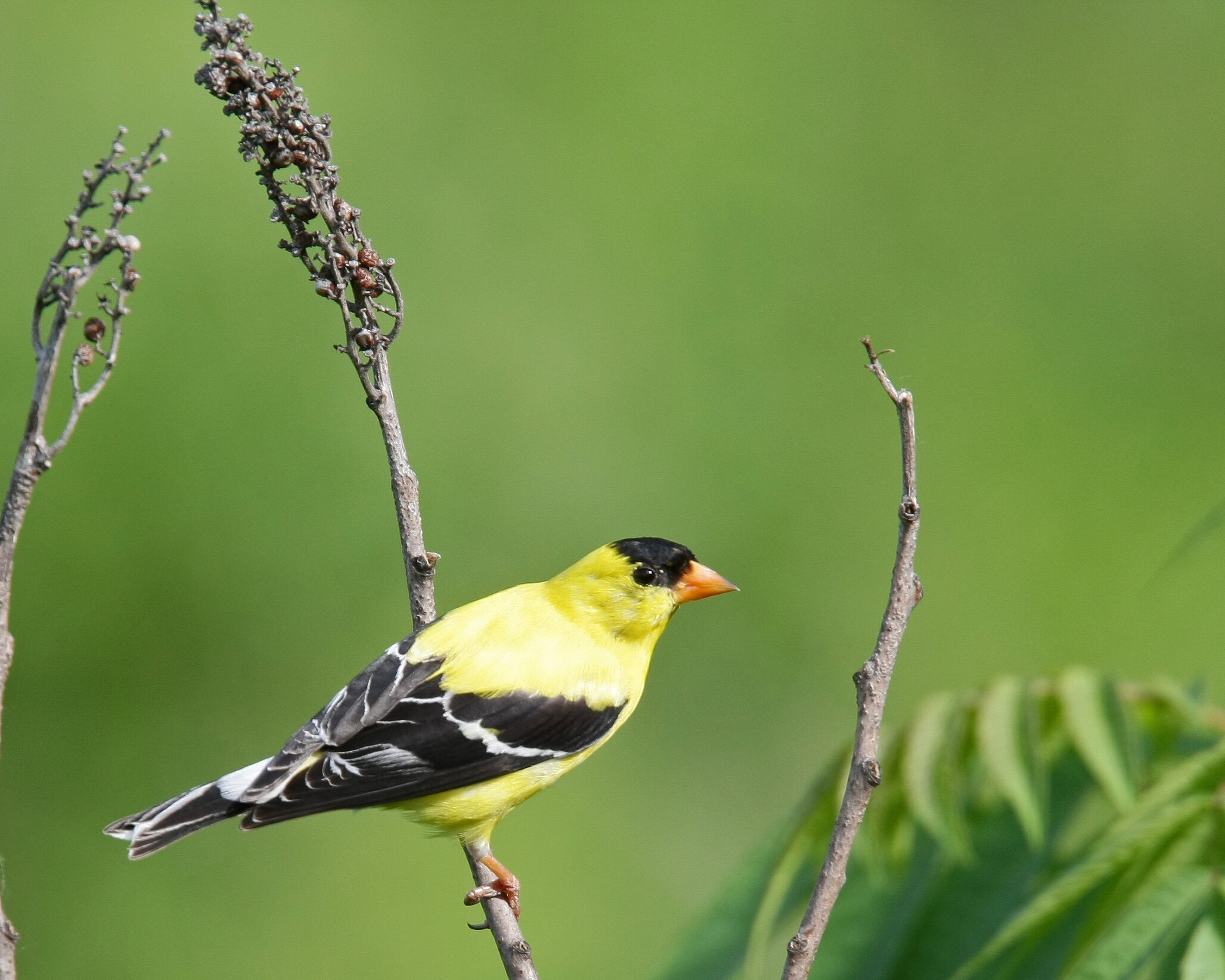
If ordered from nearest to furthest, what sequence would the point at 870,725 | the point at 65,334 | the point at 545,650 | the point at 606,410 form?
the point at 65,334 < the point at 870,725 < the point at 545,650 < the point at 606,410

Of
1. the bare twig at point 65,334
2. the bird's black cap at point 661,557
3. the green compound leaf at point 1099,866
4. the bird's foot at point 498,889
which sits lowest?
the green compound leaf at point 1099,866

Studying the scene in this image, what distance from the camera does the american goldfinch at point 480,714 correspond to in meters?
2.33

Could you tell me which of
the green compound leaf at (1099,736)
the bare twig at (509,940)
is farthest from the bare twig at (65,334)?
the green compound leaf at (1099,736)

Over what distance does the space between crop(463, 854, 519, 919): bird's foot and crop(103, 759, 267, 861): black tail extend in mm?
464

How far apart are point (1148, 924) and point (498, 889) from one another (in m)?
1.18

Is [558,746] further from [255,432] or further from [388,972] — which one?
[255,432]

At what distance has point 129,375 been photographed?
5320mm

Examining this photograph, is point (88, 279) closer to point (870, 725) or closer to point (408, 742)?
point (870, 725)

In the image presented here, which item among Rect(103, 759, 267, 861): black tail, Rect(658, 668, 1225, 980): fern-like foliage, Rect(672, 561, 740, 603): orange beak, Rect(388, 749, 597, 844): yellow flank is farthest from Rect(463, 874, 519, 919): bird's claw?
Rect(672, 561, 740, 603): orange beak

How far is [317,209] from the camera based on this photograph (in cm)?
188

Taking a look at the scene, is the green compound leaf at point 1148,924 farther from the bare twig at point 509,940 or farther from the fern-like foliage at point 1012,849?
the bare twig at point 509,940

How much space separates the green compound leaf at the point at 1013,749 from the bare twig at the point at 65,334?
1533mm

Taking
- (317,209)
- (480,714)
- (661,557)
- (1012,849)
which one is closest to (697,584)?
(661,557)

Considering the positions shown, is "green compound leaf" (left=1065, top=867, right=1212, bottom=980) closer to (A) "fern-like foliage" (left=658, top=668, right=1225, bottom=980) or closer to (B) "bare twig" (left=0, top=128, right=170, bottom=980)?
(A) "fern-like foliage" (left=658, top=668, right=1225, bottom=980)
